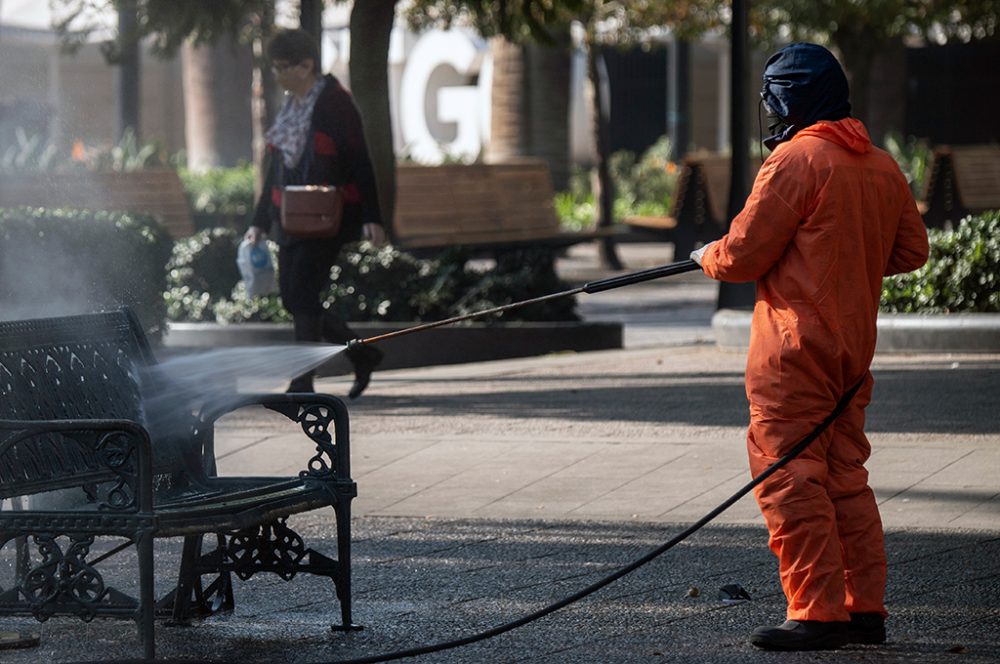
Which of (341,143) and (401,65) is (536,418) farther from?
(401,65)

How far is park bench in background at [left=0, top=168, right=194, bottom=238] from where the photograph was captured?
1458 centimetres

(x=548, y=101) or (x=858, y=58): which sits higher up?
(x=858, y=58)

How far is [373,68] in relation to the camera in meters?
13.0

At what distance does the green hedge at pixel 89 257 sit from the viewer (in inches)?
402

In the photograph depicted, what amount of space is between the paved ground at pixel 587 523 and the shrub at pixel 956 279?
664 millimetres

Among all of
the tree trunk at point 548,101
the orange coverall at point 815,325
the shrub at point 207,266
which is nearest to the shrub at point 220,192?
the tree trunk at point 548,101

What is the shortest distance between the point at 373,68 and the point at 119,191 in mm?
3255

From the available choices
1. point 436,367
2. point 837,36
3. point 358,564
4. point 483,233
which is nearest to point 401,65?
point 837,36

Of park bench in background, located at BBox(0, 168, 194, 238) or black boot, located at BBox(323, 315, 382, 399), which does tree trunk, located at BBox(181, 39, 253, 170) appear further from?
black boot, located at BBox(323, 315, 382, 399)

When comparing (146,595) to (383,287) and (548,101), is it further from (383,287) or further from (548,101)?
(548,101)

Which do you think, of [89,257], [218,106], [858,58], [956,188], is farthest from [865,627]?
[218,106]

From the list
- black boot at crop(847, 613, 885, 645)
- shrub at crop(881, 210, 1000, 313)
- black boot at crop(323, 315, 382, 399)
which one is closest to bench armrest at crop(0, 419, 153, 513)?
black boot at crop(847, 613, 885, 645)

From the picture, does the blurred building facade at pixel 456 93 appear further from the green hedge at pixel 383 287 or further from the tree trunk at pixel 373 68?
the tree trunk at pixel 373 68

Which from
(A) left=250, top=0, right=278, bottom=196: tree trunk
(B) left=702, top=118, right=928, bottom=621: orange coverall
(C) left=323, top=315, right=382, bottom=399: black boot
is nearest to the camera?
(B) left=702, top=118, right=928, bottom=621: orange coverall
